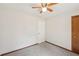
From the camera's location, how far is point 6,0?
582mm

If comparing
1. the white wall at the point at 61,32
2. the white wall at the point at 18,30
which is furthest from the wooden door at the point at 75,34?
the white wall at the point at 18,30

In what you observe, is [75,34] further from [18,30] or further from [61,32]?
[18,30]

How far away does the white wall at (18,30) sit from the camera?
71.1 inches

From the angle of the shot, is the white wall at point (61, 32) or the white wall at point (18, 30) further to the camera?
the white wall at point (61, 32)

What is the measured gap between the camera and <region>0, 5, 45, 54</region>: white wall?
71.1 inches

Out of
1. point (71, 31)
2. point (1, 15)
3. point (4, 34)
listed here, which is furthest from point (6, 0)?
point (71, 31)

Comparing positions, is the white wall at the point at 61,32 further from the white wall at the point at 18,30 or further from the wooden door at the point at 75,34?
the white wall at the point at 18,30

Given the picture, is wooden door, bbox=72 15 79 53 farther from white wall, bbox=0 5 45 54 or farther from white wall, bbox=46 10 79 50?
white wall, bbox=0 5 45 54

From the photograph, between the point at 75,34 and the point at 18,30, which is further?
the point at 18,30

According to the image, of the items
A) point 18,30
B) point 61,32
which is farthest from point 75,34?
point 18,30

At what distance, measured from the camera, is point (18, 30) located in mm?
2127

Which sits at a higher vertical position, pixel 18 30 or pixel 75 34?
pixel 18 30

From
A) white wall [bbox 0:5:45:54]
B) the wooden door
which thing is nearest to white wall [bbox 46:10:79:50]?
the wooden door

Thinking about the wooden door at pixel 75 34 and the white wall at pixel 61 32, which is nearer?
the wooden door at pixel 75 34
